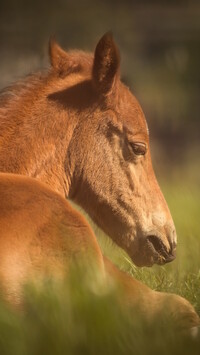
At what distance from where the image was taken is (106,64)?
3270 millimetres

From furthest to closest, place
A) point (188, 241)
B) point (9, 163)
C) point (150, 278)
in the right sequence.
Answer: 1. point (188, 241)
2. point (150, 278)
3. point (9, 163)

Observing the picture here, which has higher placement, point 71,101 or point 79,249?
point 71,101

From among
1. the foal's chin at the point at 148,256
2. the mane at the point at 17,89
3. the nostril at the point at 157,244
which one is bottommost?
the foal's chin at the point at 148,256

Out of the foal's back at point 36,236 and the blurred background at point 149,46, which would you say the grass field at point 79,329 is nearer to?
the foal's back at point 36,236

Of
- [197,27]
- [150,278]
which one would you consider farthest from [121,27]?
[150,278]

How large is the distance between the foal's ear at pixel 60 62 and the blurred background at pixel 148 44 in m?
4.96

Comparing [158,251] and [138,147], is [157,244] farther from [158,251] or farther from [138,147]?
[138,147]

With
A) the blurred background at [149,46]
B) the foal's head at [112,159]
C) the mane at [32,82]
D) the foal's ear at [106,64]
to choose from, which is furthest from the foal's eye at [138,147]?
the blurred background at [149,46]

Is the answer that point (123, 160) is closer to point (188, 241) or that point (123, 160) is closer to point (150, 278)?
point (150, 278)

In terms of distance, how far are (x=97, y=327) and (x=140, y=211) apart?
5.41 ft

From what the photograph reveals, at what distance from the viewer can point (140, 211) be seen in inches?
131

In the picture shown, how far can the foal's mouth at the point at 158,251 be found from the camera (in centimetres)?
334

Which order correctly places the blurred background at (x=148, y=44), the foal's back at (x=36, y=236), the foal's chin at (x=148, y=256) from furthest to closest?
the blurred background at (x=148, y=44) < the foal's chin at (x=148, y=256) < the foal's back at (x=36, y=236)

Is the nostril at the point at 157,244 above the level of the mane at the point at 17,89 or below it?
below
